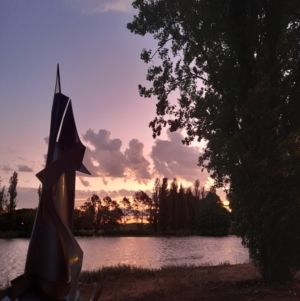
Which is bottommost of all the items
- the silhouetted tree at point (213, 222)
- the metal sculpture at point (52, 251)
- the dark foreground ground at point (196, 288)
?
the dark foreground ground at point (196, 288)

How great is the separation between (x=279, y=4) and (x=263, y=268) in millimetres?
8238

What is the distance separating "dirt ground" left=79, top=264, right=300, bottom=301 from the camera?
11633 mm

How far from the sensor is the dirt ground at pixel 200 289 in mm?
11633

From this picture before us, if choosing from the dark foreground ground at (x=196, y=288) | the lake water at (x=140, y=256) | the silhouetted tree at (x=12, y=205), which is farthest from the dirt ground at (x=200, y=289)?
the silhouetted tree at (x=12, y=205)

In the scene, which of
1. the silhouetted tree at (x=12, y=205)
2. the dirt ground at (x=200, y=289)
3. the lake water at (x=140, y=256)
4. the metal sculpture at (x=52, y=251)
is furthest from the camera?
the silhouetted tree at (x=12, y=205)

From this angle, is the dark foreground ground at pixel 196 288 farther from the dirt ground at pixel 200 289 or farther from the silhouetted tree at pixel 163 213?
the silhouetted tree at pixel 163 213

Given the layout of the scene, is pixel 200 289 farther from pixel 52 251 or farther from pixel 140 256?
pixel 140 256

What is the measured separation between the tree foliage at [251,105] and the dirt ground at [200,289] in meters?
0.74

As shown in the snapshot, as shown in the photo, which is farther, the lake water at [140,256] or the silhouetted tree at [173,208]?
the silhouetted tree at [173,208]

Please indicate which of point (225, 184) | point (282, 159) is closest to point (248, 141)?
point (282, 159)

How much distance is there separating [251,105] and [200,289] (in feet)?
18.6

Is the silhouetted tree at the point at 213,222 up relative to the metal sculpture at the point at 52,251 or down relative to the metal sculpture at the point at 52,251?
up

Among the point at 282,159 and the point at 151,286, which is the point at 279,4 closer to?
the point at 282,159

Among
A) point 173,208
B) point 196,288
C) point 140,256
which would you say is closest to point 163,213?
point 173,208
